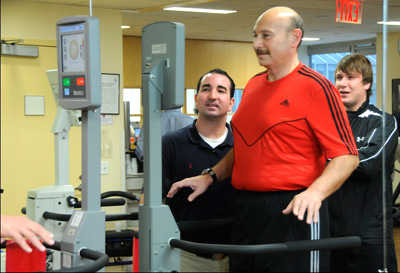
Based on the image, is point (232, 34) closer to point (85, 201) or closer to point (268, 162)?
point (268, 162)

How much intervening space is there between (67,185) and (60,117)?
371 mm

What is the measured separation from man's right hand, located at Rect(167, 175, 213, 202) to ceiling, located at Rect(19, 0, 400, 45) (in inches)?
42.2

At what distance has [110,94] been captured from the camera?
4184mm

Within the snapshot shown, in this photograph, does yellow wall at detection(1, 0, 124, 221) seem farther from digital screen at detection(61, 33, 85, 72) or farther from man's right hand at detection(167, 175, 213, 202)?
man's right hand at detection(167, 175, 213, 202)

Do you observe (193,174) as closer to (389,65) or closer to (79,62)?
(79,62)

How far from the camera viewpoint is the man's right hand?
2594 mm

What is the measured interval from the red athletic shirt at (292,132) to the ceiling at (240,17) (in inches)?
34.5

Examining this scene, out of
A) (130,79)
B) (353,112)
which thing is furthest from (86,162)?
(130,79)

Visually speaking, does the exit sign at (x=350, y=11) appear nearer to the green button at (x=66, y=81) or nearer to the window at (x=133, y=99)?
the window at (x=133, y=99)

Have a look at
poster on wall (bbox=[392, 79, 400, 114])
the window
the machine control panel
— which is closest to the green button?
the machine control panel

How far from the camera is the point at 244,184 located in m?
2.41

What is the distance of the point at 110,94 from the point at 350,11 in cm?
176

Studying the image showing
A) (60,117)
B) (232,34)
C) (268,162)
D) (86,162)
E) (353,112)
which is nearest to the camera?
(86,162)

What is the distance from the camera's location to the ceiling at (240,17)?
305 cm
